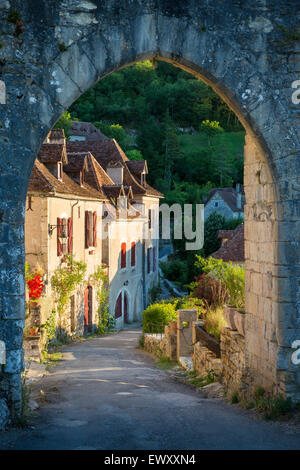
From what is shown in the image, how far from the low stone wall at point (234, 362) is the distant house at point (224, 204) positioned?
40863 millimetres

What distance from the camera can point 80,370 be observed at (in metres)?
9.84

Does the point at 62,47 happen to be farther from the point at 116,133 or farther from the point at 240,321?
the point at 116,133

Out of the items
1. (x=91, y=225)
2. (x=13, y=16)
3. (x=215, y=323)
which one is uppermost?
(x=13, y=16)

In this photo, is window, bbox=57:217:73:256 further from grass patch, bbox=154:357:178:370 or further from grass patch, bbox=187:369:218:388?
grass patch, bbox=187:369:218:388

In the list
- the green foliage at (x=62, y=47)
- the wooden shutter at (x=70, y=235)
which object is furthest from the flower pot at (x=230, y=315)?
the wooden shutter at (x=70, y=235)

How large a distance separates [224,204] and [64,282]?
3400cm

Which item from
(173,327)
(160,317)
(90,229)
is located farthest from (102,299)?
(173,327)

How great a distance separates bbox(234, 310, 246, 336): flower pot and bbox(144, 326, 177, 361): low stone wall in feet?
18.0

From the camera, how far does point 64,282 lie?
1619 centimetres

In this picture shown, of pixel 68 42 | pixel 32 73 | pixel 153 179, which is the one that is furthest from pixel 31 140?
pixel 153 179

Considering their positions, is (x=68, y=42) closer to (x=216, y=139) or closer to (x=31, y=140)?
(x=31, y=140)

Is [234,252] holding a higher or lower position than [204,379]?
higher

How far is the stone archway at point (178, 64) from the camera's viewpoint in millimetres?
4723

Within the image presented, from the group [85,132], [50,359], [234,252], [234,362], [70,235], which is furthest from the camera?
[85,132]
